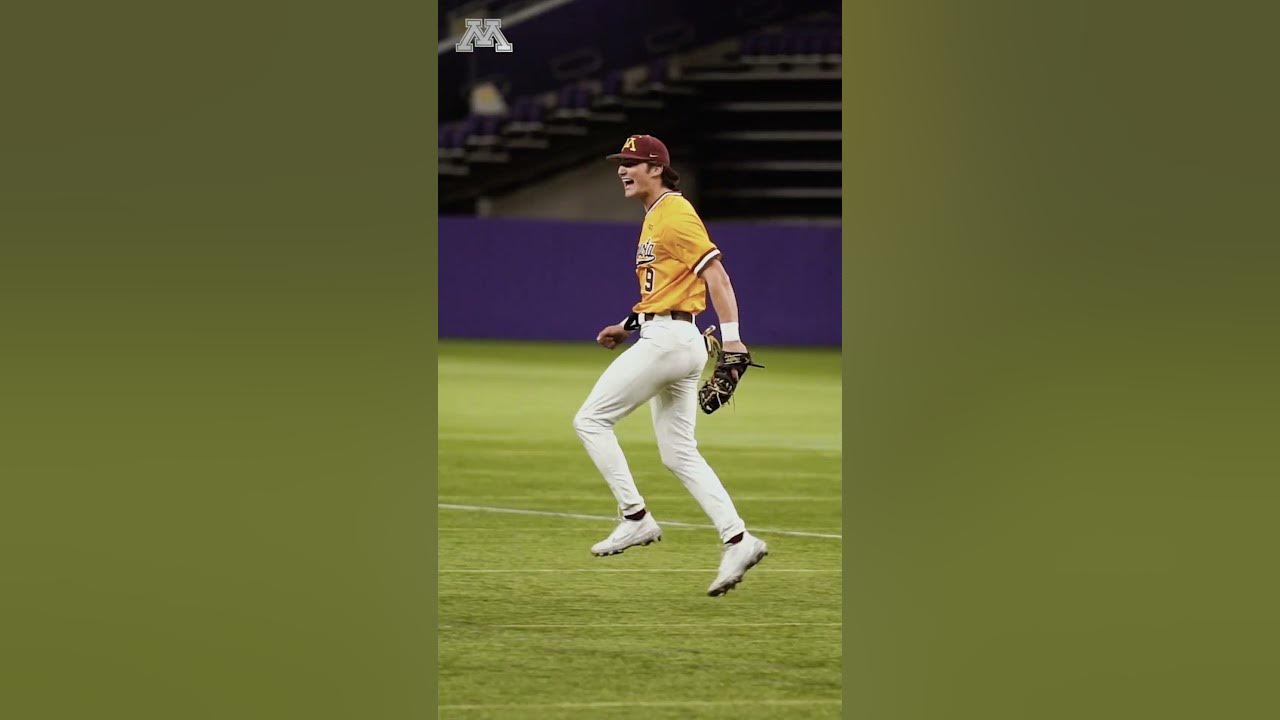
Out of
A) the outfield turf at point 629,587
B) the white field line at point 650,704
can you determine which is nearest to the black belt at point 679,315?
the outfield turf at point 629,587

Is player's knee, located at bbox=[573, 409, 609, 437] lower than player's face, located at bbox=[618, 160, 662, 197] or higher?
lower

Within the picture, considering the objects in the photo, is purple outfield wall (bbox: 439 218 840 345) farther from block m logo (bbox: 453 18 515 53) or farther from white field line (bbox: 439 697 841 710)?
block m logo (bbox: 453 18 515 53)

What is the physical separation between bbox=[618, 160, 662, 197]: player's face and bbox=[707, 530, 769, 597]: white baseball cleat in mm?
1913

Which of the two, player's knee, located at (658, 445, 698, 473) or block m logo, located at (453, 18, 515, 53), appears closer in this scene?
block m logo, located at (453, 18, 515, 53)

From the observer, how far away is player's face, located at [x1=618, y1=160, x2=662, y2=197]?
29.0ft

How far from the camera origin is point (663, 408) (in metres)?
8.74

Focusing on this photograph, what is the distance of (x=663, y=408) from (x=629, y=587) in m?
0.93

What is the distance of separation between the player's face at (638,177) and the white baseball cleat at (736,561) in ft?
6.28
